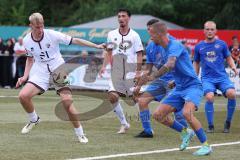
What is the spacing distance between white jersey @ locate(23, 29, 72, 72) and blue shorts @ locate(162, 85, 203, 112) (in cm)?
209

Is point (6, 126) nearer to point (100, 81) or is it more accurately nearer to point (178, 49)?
point (178, 49)

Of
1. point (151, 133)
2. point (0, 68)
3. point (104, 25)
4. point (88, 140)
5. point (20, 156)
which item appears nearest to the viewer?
point (20, 156)

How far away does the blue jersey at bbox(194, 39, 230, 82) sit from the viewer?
14.3 meters

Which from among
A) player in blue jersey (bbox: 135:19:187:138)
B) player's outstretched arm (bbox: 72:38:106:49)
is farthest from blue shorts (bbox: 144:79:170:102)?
player's outstretched arm (bbox: 72:38:106:49)

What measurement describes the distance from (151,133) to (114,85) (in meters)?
1.29

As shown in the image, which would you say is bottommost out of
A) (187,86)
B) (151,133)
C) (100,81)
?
(100,81)

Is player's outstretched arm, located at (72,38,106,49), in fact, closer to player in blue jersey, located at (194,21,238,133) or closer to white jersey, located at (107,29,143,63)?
white jersey, located at (107,29,143,63)

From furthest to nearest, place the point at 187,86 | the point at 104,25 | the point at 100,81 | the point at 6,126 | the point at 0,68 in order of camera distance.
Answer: the point at 104,25
the point at 0,68
the point at 100,81
the point at 6,126
the point at 187,86

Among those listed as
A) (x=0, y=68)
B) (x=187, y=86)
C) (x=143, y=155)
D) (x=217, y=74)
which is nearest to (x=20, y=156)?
(x=143, y=155)

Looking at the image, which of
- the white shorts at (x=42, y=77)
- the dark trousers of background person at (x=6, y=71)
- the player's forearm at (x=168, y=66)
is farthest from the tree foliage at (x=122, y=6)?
the player's forearm at (x=168, y=66)

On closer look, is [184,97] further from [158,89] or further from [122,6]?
[122,6]

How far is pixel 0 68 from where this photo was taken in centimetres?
2861

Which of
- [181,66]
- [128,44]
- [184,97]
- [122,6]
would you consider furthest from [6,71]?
[181,66]

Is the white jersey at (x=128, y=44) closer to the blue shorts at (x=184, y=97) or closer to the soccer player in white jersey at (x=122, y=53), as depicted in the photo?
the soccer player in white jersey at (x=122, y=53)
